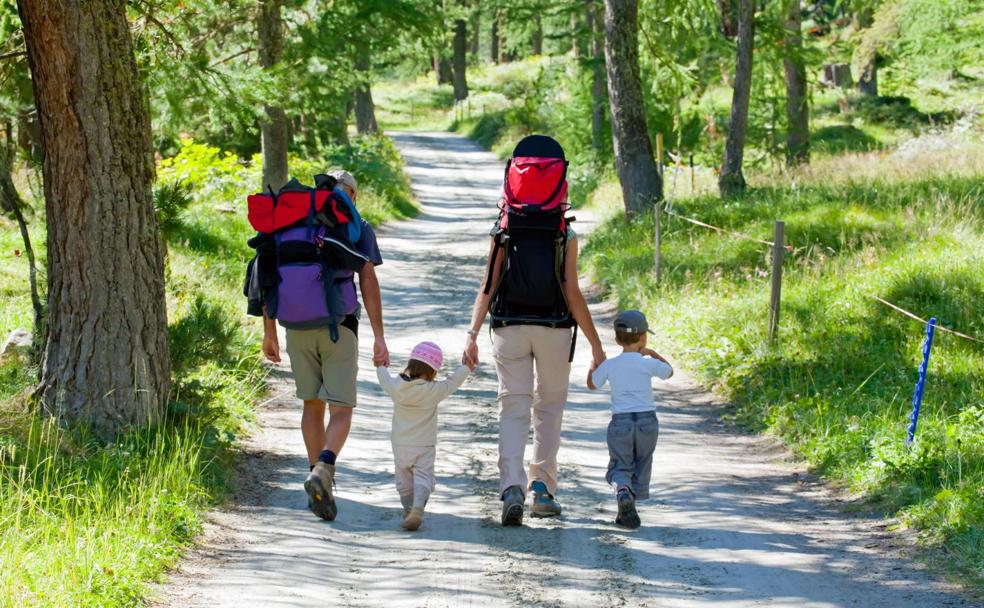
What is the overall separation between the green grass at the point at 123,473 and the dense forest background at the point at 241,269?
2 cm

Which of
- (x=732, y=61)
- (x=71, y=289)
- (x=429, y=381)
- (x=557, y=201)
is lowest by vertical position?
(x=429, y=381)

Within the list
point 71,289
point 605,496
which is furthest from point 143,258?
point 605,496

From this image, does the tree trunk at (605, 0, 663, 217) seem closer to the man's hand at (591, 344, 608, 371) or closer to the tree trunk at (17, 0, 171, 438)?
the tree trunk at (17, 0, 171, 438)

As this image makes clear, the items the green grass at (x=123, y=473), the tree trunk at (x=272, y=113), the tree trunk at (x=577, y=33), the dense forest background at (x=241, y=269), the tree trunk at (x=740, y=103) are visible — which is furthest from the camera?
the tree trunk at (x=577, y=33)

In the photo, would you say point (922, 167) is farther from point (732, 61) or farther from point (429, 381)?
point (429, 381)

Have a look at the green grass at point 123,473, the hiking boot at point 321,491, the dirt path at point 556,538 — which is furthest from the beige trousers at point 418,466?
the green grass at point 123,473

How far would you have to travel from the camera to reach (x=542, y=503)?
705 centimetres

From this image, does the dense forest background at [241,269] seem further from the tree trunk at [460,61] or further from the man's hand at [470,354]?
the tree trunk at [460,61]

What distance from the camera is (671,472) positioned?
27.6 ft

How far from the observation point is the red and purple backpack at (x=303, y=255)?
679cm

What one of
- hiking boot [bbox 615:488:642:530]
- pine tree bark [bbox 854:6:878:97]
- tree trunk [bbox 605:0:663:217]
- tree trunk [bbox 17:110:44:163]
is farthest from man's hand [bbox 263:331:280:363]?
pine tree bark [bbox 854:6:878:97]

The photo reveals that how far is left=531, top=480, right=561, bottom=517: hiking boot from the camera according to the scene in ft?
23.2

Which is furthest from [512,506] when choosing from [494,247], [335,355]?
[494,247]

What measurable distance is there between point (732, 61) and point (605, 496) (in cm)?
1946
